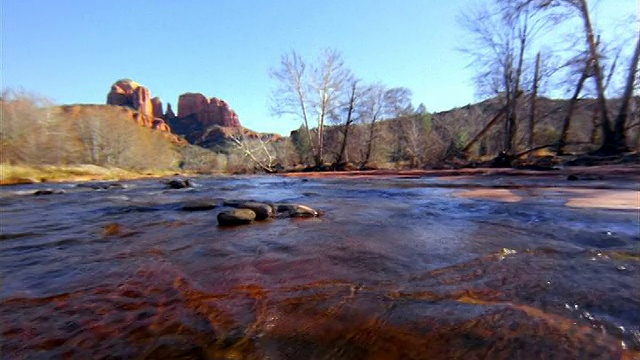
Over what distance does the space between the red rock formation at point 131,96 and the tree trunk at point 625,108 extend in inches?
4927

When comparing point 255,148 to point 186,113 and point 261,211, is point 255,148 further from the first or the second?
point 186,113

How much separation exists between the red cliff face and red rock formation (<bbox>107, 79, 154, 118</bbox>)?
12.2 m

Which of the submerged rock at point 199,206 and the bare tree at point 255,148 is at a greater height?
the bare tree at point 255,148

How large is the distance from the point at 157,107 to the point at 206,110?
19694 millimetres

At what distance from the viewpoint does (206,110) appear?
398 ft

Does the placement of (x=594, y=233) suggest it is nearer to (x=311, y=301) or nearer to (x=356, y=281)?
(x=356, y=281)

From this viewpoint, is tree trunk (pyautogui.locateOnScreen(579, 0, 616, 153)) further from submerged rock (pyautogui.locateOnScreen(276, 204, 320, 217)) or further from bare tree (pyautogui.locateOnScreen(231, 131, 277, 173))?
bare tree (pyautogui.locateOnScreen(231, 131, 277, 173))

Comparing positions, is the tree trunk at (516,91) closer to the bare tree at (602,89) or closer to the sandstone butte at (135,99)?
the bare tree at (602,89)

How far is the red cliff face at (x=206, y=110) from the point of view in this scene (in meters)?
120

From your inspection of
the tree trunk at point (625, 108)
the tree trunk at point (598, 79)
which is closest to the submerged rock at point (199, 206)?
the tree trunk at point (598, 79)

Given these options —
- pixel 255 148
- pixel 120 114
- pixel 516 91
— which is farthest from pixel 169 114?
pixel 516 91

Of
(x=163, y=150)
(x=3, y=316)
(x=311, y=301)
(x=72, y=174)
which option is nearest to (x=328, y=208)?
(x=311, y=301)

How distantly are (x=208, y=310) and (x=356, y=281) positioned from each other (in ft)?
2.39

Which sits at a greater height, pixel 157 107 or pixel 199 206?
pixel 157 107
